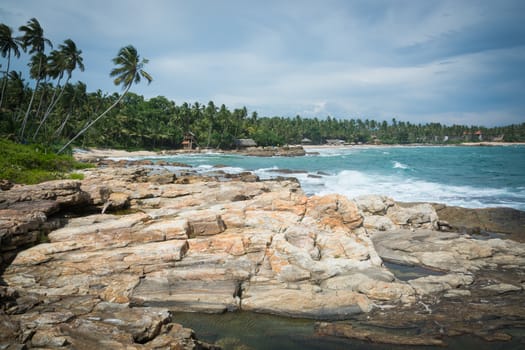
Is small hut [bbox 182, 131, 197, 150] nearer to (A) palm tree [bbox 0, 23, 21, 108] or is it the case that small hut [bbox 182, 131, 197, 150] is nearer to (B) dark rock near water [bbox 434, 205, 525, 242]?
(A) palm tree [bbox 0, 23, 21, 108]

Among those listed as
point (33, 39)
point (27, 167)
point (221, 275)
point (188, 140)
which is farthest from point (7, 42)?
point (188, 140)

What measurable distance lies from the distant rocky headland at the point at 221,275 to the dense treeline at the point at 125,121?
26.7 meters

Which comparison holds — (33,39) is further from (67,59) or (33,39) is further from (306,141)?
(306,141)

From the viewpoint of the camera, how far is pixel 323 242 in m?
11.0

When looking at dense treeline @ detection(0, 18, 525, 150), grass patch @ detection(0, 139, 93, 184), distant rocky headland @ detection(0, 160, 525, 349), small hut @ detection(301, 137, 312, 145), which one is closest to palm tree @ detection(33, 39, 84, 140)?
dense treeline @ detection(0, 18, 525, 150)

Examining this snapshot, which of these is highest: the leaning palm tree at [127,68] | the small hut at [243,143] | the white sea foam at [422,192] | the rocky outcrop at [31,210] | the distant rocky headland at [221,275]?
the leaning palm tree at [127,68]

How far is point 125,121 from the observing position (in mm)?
80250

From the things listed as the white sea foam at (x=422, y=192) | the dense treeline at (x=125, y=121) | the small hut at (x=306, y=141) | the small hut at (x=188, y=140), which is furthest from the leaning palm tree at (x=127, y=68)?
the small hut at (x=306, y=141)

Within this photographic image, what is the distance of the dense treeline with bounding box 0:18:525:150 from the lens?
112 ft

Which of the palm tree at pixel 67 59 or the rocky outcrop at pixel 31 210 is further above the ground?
the palm tree at pixel 67 59

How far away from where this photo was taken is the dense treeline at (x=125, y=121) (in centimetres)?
3400

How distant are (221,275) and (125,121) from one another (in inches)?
3179

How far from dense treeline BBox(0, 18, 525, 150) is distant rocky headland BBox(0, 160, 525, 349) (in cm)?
2666

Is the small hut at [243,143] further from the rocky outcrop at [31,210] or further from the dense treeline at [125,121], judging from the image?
the rocky outcrop at [31,210]
